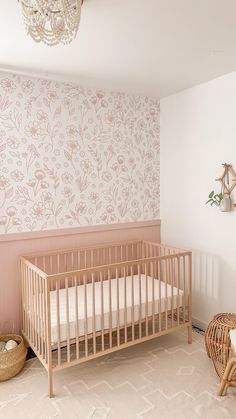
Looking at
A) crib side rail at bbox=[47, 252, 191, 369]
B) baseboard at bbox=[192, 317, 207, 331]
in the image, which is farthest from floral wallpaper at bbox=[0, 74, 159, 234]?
baseboard at bbox=[192, 317, 207, 331]

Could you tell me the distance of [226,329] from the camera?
7.78ft

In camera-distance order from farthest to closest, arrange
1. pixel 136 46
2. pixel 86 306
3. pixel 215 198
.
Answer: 1. pixel 215 198
2. pixel 86 306
3. pixel 136 46

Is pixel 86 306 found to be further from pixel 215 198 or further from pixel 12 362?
pixel 215 198

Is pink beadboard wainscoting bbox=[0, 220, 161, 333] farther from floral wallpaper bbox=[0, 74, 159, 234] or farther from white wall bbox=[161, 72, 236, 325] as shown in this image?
white wall bbox=[161, 72, 236, 325]

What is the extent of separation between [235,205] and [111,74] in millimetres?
1539

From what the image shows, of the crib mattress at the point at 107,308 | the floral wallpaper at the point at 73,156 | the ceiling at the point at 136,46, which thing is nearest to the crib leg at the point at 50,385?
the crib mattress at the point at 107,308

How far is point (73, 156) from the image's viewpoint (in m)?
2.99

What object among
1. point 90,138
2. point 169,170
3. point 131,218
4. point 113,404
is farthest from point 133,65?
point 113,404

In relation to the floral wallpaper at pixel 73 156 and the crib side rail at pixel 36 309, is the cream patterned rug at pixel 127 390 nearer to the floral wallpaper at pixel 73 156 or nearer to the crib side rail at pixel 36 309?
the crib side rail at pixel 36 309

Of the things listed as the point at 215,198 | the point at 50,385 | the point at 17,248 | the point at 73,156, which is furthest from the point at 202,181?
the point at 50,385

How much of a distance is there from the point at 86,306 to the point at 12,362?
2.31 feet

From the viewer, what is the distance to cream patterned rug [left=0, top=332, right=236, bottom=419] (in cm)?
201

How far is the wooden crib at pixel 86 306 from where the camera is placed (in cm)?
223

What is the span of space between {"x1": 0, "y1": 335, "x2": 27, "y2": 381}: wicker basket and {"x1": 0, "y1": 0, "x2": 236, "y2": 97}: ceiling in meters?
2.18
